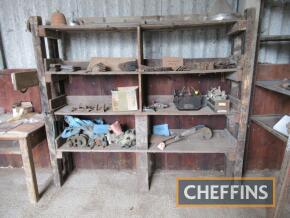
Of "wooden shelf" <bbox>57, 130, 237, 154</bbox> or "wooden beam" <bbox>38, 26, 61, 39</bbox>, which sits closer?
"wooden beam" <bbox>38, 26, 61, 39</bbox>

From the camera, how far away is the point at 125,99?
6.72ft

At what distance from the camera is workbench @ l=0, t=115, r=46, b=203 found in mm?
1939

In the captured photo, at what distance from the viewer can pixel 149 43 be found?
228 centimetres

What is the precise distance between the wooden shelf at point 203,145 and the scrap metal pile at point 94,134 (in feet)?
1.02

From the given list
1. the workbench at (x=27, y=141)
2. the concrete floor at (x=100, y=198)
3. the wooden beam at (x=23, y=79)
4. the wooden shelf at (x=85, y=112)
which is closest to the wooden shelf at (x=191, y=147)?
the workbench at (x=27, y=141)

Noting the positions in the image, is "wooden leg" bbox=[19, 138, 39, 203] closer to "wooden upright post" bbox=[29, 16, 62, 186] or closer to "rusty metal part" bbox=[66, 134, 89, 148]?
"wooden upright post" bbox=[29, 16, 62, 186]

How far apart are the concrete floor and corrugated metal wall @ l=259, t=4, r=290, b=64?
1502mm

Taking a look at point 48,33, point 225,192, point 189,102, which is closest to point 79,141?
point 48,33

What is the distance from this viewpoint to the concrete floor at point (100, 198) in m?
Answer: 1.99

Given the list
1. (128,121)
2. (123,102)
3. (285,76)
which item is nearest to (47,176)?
(128,121)

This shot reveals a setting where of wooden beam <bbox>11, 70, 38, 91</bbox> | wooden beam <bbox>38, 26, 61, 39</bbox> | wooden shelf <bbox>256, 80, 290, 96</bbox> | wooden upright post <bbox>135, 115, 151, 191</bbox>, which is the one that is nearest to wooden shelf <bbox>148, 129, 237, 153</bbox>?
wooden upright post <bbox>135, 115, 151, 191</bbox>

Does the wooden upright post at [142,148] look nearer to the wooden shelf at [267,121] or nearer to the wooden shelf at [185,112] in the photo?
the wooden shelf at [185,112]

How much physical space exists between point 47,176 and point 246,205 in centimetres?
233

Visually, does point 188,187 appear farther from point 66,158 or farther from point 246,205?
point 66,158
